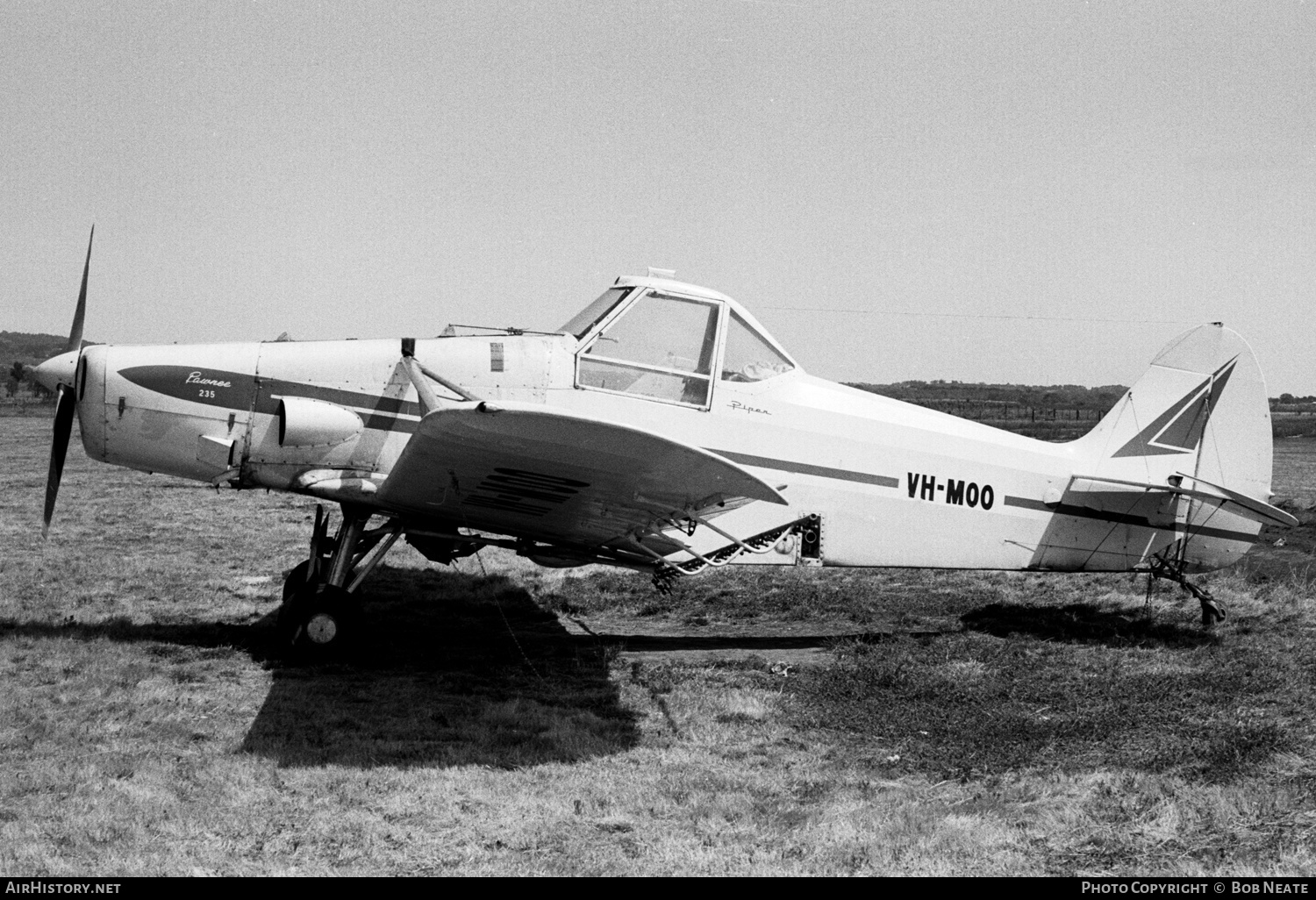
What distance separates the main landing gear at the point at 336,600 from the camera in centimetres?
723

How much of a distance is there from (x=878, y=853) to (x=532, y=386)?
13.4ft

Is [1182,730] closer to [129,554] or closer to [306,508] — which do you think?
[129,554]

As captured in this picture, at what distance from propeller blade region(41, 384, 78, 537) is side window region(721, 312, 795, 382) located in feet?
15.4

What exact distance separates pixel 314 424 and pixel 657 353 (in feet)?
8.12

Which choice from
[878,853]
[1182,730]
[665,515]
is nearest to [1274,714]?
[1182,730]

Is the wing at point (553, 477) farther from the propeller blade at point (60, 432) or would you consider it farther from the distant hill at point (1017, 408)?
the distant hill at point (1017, 408)

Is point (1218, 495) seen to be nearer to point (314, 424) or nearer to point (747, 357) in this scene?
point (747, 357)

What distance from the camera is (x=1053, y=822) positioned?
4.62 m

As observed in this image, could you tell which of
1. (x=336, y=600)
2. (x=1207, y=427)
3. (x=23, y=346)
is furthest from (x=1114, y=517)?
(x=23, y=346)

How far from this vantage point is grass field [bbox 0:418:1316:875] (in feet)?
14.2

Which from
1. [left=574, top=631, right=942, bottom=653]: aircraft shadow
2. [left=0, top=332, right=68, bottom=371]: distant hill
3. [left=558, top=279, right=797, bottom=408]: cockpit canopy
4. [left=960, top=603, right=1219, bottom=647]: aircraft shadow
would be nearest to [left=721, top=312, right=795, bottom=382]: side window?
[left=558, top=279, right=797, bottom=408]: cockpit canopy

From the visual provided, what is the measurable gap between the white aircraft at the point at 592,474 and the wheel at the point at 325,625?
0.01m

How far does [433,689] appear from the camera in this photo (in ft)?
22.6

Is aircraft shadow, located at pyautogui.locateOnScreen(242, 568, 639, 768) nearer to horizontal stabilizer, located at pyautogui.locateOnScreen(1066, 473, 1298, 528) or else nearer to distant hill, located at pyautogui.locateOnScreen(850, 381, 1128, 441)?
horizontal stabilizer, located at pyautogui.locateOnScreen(1066, 473, 1298, 528)
